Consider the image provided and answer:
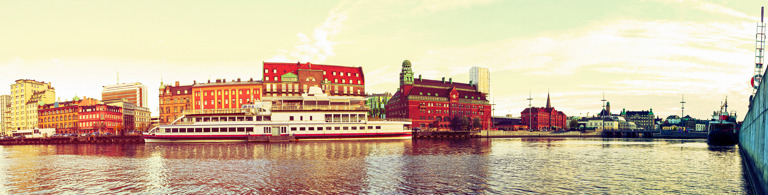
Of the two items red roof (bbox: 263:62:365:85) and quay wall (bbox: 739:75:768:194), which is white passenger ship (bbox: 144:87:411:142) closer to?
red roof (bbox: 263:62:365:85)

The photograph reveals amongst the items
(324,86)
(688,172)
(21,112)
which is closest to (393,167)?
(688,172)

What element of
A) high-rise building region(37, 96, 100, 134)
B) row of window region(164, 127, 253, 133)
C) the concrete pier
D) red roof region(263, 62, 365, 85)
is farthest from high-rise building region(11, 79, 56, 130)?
row of window region(164, 127, 253, 133)

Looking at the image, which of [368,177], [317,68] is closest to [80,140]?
Result: [317,68]

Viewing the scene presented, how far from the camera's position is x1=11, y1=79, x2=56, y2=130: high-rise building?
17200cm

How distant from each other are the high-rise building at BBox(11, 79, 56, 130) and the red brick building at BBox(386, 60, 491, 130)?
134 m

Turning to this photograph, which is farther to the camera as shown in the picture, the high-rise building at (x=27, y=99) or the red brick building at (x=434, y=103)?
the high-rise building at (x=27, y=99)

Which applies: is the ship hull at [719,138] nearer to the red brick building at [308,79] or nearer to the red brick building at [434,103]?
the red brick building at [308,79]

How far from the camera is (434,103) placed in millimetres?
164250

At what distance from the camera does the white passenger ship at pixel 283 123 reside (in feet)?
240

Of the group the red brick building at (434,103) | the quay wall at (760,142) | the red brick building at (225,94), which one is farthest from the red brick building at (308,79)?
the quay wall at (760,142)

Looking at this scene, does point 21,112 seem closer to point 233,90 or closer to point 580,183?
point 233,90

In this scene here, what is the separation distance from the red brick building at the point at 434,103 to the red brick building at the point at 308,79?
108 feet

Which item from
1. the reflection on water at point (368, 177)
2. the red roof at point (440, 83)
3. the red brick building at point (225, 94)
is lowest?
the reflection on water at point (368, 177)

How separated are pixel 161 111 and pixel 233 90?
129ft
